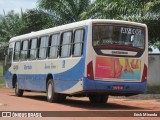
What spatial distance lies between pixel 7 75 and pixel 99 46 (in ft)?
35.2

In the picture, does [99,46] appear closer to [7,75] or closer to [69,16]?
[7,75]

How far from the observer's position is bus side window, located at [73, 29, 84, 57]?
18328 millimetres

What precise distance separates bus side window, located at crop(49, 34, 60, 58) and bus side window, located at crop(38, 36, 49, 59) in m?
0.61

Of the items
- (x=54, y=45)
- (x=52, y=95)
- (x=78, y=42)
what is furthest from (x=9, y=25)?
(x=78, y=42)

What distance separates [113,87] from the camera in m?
18.0

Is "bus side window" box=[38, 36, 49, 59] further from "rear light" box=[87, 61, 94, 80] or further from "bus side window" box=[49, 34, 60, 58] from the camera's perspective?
"rear light" box=[87, 61, 94, 80]

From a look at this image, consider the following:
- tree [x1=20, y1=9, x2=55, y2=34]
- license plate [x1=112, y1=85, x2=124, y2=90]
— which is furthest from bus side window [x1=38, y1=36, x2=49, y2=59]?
tree [x1=20, y1=9, x2=55, y2=34]

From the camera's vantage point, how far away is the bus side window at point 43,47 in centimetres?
2181

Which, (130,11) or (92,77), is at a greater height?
(130,11)

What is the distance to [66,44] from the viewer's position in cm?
1961

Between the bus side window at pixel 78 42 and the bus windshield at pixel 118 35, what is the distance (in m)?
0.56

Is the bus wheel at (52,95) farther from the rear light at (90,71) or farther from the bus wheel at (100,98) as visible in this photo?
the rear light at (90,71)

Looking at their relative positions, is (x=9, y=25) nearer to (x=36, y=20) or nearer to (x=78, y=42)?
(x=36, y=20)

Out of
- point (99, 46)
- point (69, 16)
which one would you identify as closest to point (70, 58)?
point (99, 46)
